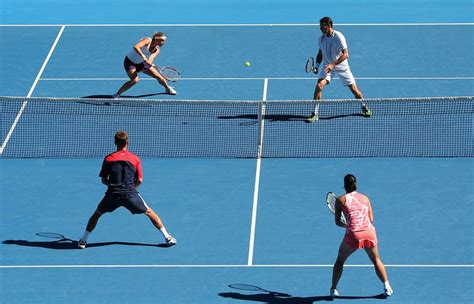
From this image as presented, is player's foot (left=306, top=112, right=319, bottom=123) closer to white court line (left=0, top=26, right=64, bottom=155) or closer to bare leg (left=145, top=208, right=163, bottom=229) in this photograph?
white court line (left=0, top=26, right=64, bottom=155)

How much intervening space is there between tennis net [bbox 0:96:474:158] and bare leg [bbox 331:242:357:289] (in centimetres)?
503

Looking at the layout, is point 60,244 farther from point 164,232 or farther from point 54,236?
point 164,232

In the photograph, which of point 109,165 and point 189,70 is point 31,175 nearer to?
point 109,165

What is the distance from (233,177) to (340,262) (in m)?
4.59

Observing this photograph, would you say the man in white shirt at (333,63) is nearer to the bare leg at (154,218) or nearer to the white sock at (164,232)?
the white sock at (164,232)

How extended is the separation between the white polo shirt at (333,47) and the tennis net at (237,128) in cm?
76

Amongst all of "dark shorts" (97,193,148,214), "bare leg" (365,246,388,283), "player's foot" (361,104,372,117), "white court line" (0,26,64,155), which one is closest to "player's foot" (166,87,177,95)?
"white court line" (0,26,64,155)

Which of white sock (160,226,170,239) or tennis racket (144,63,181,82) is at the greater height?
tennis racket (144,63,181,82)

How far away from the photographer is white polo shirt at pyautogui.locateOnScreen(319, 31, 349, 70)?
2041 centimetres

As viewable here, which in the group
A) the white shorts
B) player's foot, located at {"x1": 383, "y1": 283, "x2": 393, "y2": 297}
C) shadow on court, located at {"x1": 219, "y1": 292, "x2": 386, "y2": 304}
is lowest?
shadow on court, located at {"x1": 219, "y1": 292, "x2": 386, "y2": 304}

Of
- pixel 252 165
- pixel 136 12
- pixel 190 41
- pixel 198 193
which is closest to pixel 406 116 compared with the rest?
pixel 252 165

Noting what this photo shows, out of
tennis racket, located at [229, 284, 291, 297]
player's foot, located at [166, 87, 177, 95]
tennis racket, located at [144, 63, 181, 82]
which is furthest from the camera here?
player's foot, located at [166, 87, 177, 95]

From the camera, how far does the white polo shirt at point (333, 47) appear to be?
2041cm

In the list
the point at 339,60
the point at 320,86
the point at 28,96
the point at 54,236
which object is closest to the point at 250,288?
the point at 54,236
